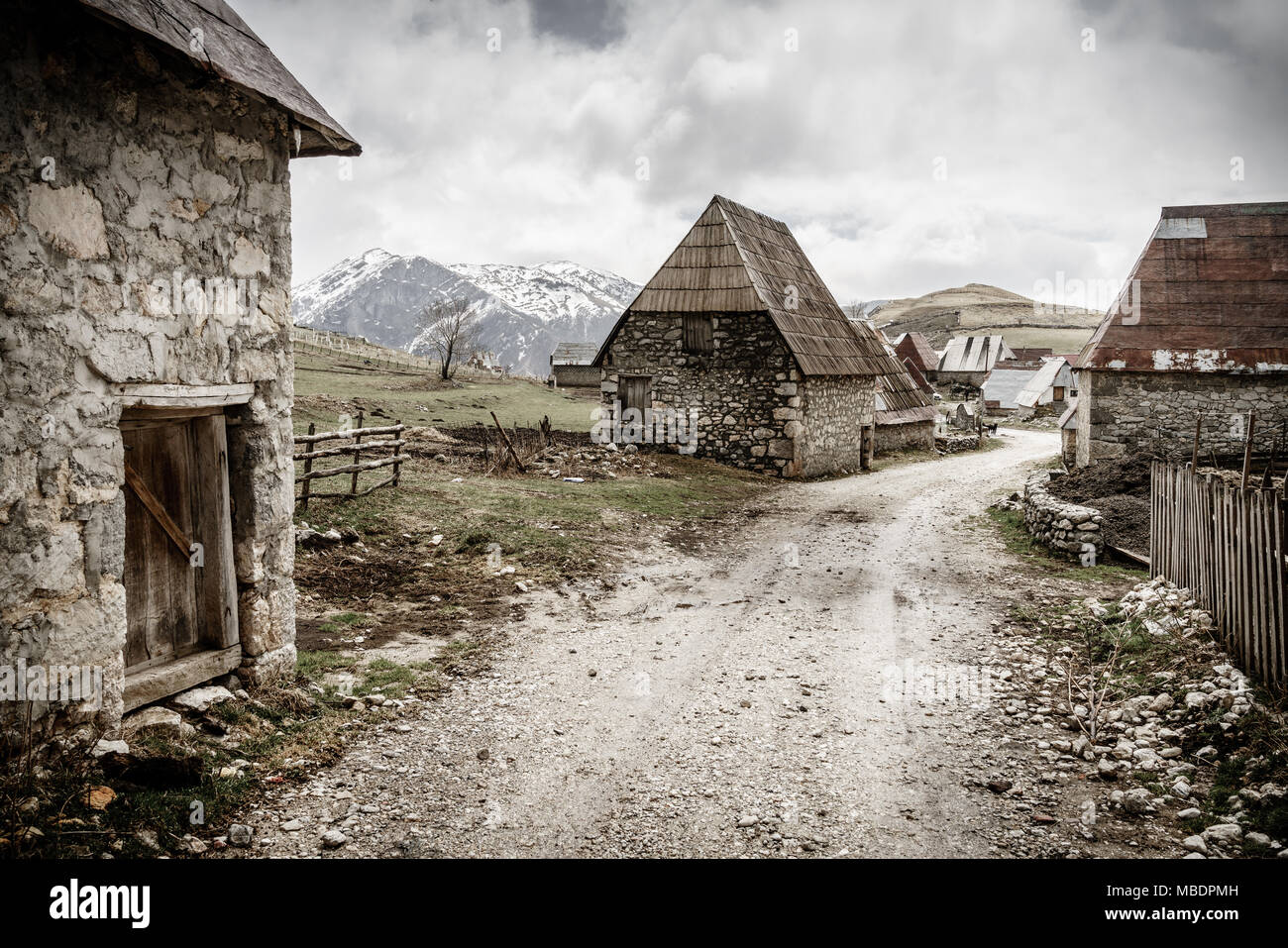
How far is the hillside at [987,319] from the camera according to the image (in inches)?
3917

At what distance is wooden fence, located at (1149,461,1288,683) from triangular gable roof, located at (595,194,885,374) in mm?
11544

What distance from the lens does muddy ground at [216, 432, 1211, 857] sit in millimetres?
4316

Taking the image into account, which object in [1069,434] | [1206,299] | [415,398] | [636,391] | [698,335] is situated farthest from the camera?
[415,398]

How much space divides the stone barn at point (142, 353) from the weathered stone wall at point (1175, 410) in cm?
1547

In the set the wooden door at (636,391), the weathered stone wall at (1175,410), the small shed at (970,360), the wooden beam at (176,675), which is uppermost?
the small shed at (970,360)

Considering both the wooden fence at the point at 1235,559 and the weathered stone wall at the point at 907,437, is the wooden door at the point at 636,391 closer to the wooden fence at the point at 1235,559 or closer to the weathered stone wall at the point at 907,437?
the weathered stone wall at the point at 907,437

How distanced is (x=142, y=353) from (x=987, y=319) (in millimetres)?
126796

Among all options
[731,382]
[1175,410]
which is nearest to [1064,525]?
[1175,410]

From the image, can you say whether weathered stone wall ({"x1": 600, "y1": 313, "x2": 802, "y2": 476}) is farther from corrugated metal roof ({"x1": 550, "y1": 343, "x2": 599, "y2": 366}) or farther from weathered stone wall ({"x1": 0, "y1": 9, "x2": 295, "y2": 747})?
corrugated metal roof ({"x1": 550, "y1": 343, "x2": 599, "y2": 366})

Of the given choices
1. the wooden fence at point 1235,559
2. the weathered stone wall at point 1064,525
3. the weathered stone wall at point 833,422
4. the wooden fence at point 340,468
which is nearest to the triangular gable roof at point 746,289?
the weathered stone wall at point 833,422

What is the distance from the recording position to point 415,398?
98.6 ft

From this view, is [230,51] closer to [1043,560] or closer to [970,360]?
[1043,560]
